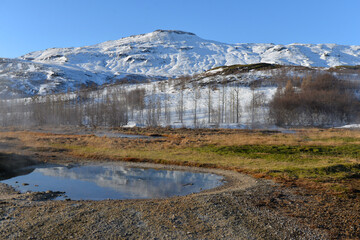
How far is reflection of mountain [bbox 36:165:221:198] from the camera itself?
55.5ft

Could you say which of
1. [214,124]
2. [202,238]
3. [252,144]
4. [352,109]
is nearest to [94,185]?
[202,238]

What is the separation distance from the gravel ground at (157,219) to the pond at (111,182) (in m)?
2.53

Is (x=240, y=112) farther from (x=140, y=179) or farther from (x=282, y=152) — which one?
(x=140, y=179)

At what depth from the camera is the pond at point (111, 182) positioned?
53.0 feet

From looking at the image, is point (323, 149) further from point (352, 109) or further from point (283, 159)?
point (352, 109)

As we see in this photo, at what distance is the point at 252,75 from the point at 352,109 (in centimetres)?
6139

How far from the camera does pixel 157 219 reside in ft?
36.4

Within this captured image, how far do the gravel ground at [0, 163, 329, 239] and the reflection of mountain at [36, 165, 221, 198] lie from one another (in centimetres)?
344

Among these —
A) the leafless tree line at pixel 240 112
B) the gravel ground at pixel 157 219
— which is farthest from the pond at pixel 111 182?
the leafless tree line at pixel 240 112

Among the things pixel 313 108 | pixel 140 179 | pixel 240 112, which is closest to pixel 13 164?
pixel 140 179

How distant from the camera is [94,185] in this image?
18.2m

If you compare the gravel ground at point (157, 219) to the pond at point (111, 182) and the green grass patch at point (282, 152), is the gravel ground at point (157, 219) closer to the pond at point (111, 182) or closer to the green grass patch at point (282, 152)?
the pond at point (111, 182)

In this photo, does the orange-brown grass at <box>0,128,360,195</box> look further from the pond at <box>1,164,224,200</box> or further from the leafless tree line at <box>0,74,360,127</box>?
the leafless tree line at <box>0,74,360,127</box>

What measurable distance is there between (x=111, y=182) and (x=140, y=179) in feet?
6.84
